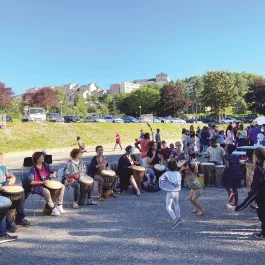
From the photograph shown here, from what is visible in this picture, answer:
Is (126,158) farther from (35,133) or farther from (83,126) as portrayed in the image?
(83,126)

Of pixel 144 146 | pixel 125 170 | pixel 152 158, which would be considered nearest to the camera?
pixel 125 170

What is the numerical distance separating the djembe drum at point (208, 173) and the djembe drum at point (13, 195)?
575 cm

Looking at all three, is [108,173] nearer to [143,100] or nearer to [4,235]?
[4,235]

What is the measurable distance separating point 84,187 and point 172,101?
66710 millimetres

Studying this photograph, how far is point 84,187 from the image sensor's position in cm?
722

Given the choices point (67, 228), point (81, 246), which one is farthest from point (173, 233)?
point (67, 228)

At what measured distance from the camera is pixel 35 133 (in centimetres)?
2822

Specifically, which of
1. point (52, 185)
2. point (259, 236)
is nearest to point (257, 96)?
point (259, 236)

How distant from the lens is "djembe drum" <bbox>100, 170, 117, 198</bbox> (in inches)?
314

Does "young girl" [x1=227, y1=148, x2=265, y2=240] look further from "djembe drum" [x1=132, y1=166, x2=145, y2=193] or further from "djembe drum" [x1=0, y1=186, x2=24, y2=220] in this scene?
"djembe drum" [x1=0, y1=186, x2=24, y2=220]

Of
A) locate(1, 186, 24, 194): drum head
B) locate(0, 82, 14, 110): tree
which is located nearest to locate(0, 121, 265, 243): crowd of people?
locate(1, 186, 24, 194): drum head

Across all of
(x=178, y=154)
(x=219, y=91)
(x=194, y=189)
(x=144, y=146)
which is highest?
(x=219, y=91)

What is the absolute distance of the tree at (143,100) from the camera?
287ft

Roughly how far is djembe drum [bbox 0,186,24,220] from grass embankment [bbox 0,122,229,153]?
1829cm
